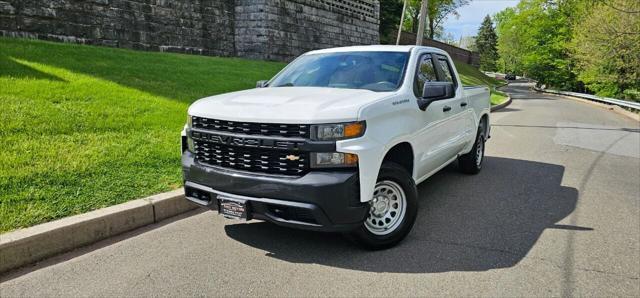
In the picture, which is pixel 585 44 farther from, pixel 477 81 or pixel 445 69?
pixel 445 69

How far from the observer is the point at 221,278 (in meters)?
3.37

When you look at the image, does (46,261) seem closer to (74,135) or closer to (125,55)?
(74,135)

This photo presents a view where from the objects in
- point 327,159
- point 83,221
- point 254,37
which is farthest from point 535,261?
point 254,37

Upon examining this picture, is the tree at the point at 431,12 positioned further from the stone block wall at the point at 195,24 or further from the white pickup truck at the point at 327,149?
the white pickup truck at the point at 327,149

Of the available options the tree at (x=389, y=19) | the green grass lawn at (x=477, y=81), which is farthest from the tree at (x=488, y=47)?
the tree at (x=389, y=19)

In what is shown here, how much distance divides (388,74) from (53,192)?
11.7 feet

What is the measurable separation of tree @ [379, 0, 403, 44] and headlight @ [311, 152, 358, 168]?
134 ft

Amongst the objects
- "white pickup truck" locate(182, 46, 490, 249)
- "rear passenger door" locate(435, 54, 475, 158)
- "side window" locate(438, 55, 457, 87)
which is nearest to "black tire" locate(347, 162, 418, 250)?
"white pickup truck" locate(182, 46, 490, 249)

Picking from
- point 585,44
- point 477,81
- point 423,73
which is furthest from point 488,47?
point 423,73

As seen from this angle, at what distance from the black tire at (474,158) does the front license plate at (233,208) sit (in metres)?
4.14

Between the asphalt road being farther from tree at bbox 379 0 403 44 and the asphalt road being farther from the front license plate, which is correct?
tree at bbox 379 0 403 44

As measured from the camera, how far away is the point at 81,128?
6191 millimetres

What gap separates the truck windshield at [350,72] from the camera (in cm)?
447

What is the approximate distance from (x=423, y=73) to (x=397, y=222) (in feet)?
5.85
